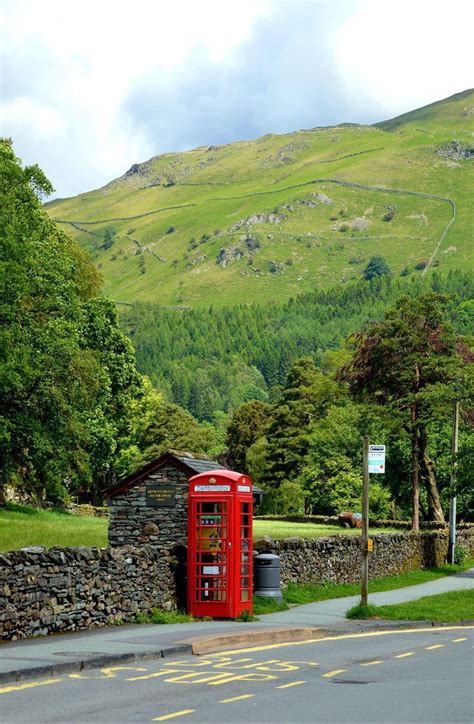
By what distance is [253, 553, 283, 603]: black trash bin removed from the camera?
25.1m

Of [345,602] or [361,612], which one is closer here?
[361,612]

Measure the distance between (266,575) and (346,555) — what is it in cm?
866

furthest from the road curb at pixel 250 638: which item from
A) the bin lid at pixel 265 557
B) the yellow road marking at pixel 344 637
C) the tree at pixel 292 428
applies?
the tree at pixel 292 428

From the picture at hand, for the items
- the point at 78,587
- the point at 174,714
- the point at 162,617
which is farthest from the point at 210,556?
the point at 174,714

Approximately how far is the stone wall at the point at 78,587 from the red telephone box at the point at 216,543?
0.66 metres

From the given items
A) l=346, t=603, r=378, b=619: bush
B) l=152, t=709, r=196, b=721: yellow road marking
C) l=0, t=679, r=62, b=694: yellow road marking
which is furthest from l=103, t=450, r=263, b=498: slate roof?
l=152, t=709, r=196, b=721: yellow road marking

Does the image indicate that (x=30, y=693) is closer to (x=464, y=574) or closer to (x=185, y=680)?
(x=185, y=680)

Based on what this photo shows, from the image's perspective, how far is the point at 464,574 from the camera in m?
42.5

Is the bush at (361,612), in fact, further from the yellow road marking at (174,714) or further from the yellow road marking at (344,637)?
the yellow road marking at (174,714)

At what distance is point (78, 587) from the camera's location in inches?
758

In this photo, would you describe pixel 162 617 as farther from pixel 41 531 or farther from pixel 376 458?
pixel 41 531

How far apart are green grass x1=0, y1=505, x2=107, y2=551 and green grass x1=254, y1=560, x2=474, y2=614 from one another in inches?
265

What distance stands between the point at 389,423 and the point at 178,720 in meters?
34.6

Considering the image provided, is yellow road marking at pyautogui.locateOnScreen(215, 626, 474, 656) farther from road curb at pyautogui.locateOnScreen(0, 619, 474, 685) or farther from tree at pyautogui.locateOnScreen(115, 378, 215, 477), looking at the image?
tree at pyautogui.locateOnScreen(115, 378, 215, 477)
